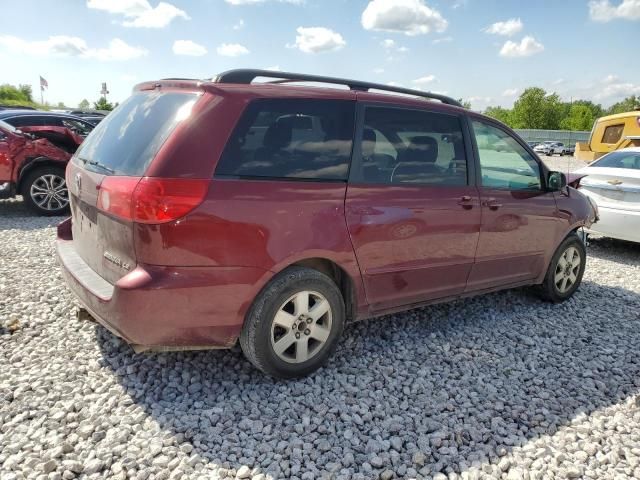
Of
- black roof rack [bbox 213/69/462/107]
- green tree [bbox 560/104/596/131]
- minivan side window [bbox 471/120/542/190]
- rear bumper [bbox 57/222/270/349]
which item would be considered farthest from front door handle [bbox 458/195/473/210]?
green tree [bbox 560/104/596/131]

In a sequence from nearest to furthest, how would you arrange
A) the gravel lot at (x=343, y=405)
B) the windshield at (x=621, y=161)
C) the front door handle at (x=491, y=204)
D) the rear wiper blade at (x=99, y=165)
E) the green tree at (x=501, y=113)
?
the gravel lot at (x=343, y=405) → the rear wiper blade at (x=99, y=165) → the front door handle at (x=491, y=204) → the windshield at (x=621, y=161) → the green tree at (x=501, y=113)

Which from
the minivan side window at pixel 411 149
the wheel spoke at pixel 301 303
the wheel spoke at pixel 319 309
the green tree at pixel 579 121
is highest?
the green tree at pixel 579 121

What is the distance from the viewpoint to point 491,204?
4.05m

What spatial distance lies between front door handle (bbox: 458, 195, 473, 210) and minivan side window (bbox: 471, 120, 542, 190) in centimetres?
24

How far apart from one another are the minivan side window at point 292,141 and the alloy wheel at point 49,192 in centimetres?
648

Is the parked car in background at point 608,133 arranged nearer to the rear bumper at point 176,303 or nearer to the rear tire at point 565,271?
the rear tire at point 565,271

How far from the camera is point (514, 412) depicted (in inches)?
121

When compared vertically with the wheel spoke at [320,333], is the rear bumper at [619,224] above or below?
above

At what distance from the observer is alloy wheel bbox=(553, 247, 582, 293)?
4.95 metres

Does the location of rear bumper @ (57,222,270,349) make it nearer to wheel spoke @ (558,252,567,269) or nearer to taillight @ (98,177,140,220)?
taillight @ (98,177,140,220)

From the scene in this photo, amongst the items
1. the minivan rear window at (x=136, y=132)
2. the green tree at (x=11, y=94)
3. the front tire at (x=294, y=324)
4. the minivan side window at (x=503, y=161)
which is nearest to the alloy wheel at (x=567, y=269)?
the minivan side window at (x=503, y=161)

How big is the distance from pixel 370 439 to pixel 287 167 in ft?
5.19

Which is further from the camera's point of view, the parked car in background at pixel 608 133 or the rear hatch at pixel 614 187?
the parked car in background at pixel 608 133

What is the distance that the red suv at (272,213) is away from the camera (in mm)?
2705
